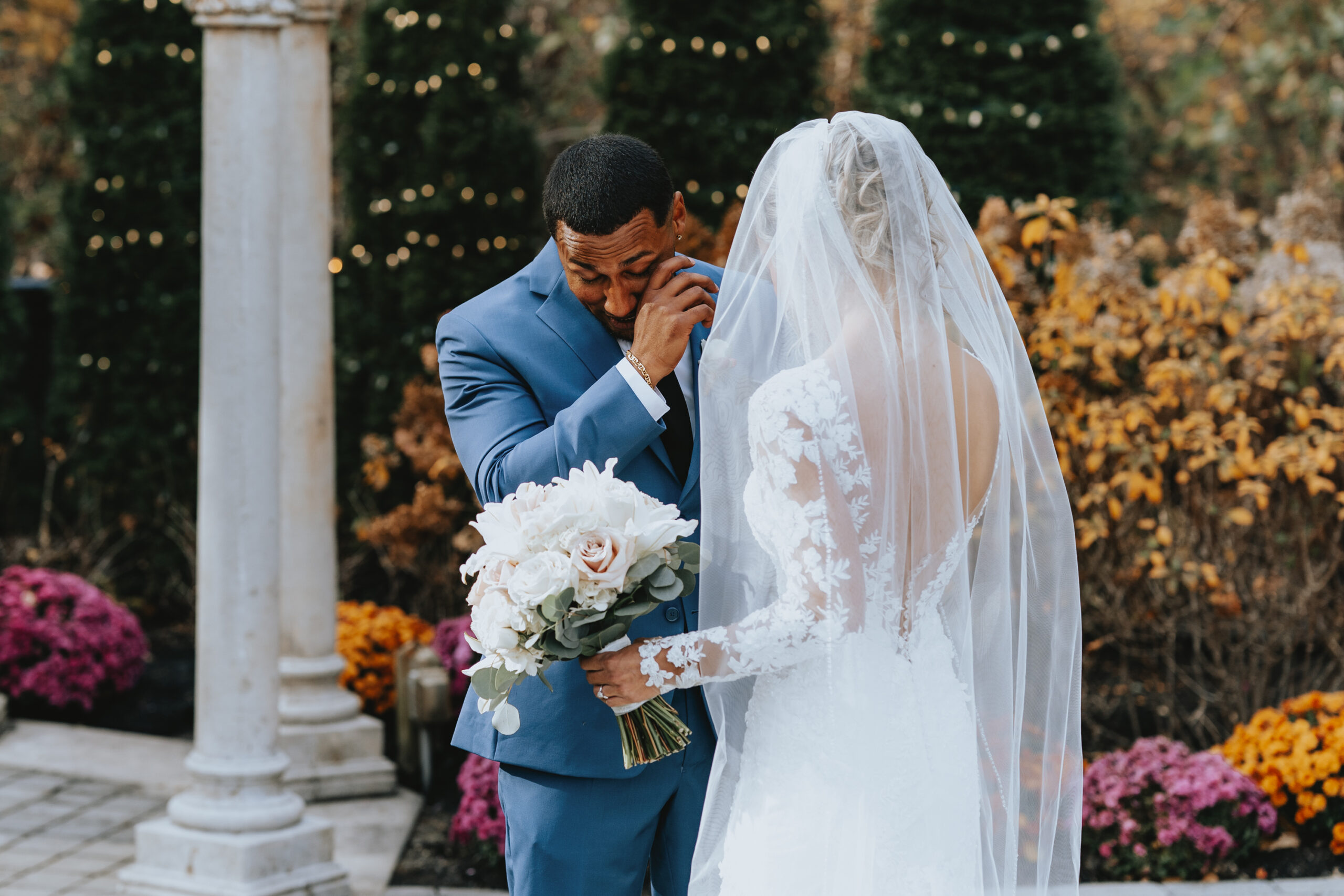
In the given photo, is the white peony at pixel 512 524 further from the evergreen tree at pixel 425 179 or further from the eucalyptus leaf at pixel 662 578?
the evergreen tree at pixel 425 179

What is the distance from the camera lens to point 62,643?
20.8 ft

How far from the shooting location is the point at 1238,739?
15.3ft

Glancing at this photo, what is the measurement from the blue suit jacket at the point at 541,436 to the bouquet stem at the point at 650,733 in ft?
0.42

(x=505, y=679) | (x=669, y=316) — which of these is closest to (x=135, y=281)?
(x=669, y=316)

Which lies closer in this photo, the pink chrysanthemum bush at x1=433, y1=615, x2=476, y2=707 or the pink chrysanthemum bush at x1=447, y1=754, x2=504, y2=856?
the pink chrysanthemum bush at x1=447, y1=754, x2=504, y2=856

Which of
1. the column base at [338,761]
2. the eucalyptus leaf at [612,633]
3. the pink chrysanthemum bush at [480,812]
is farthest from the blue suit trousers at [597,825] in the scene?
the column base at [338,761]

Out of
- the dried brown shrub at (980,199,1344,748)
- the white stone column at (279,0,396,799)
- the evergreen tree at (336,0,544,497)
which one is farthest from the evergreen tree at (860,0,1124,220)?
the white stone column at (279,0,396,799)

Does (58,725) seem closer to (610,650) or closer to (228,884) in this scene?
(228,884)

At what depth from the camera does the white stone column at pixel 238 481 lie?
3922mm

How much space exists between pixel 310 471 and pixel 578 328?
2.99m

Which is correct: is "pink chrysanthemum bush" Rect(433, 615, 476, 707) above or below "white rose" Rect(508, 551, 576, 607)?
below

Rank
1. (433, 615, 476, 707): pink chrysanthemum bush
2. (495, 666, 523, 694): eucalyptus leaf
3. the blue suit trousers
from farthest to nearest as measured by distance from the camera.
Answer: (433, 615, 476, 707): pink chrysanthemum bush → the blue suit trousers → (495, 666, 523, 694): eucalyptus leaf

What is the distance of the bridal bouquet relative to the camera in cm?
199

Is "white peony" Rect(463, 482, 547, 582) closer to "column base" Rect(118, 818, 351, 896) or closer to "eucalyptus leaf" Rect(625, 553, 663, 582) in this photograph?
"eucalyptus leaf" Rect(625, 553, 663, 582)
